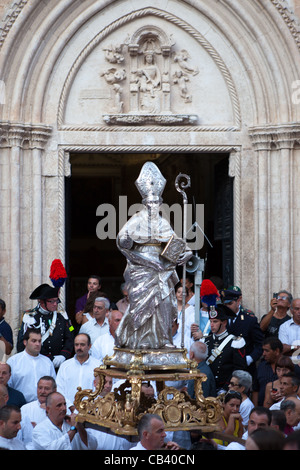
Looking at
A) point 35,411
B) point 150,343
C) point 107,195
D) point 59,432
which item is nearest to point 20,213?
point 35,411

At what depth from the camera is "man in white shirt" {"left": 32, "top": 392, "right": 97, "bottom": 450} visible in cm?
800

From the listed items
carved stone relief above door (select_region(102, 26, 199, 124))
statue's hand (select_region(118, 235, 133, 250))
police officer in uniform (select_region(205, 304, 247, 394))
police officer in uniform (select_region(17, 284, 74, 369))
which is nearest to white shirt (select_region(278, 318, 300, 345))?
police officer in uniform (select_region(205, 304, 247, 394))

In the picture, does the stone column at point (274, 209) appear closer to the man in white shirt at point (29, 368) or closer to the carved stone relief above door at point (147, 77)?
the carved stone relief above door at point (147, 77)

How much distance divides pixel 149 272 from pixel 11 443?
176 centimetres

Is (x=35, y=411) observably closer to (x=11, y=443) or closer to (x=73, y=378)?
(x=73, y=378)

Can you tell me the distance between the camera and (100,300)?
11344 millimetres

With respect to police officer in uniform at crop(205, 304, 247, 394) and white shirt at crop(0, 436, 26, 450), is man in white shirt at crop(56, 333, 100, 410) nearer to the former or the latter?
police officer in uniform at crop(205, 304, 247, 394)

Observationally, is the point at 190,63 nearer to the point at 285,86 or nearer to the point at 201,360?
the point at 285,86

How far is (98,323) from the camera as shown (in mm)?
11383

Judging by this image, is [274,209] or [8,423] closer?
[8,423]

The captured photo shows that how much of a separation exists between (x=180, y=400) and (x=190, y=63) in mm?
7031
